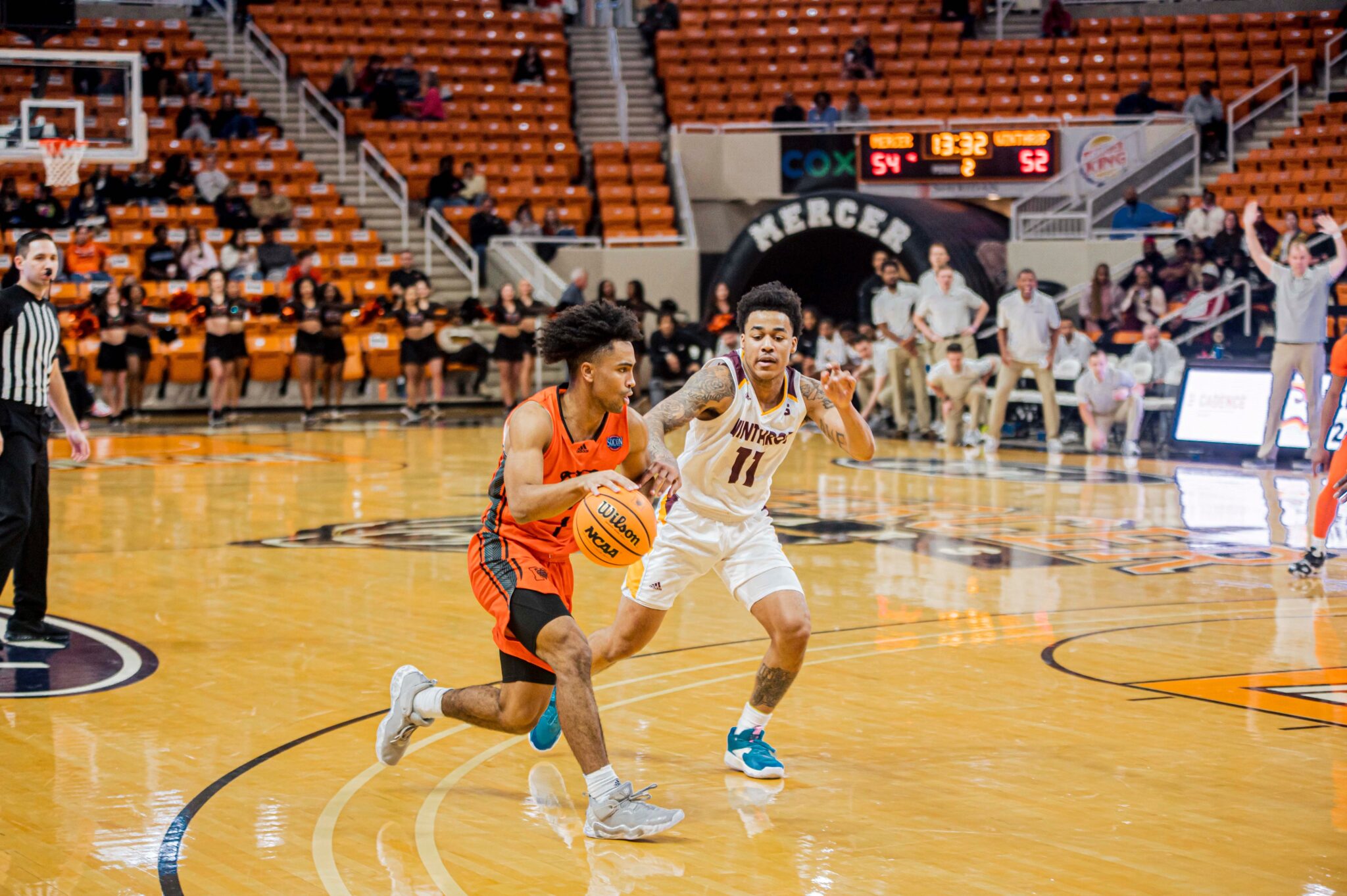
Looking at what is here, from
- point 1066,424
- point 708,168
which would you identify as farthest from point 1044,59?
point 1066,424

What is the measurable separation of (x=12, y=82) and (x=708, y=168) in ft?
34.2

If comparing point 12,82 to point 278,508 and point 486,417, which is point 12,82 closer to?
point 486,417

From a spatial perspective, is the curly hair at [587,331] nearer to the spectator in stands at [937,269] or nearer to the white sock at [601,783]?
the white sock at [601,783]

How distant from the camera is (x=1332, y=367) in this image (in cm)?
894

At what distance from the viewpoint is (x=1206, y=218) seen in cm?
2009

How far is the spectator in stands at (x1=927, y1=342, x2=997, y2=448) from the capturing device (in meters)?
17.0

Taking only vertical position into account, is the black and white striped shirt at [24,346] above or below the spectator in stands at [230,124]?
below

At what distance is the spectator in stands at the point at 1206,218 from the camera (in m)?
20.0

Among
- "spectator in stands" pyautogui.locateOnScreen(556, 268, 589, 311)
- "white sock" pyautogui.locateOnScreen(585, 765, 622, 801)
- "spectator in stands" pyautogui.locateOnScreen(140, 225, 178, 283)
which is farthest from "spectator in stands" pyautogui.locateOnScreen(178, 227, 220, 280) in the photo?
"white sock" pyautogui.locateOnScreen(585, 765, 622, 801)

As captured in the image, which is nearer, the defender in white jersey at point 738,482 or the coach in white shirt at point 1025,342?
the defender in white jersey at point 738,482

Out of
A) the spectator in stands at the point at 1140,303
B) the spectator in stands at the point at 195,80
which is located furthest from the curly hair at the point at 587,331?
the spectator in stands at the point at 195,80

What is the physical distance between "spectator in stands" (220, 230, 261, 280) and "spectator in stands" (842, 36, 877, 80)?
411 inches

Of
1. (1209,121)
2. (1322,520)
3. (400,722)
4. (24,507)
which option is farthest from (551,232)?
(400,722)

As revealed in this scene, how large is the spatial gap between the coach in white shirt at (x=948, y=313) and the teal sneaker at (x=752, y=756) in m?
12.0
